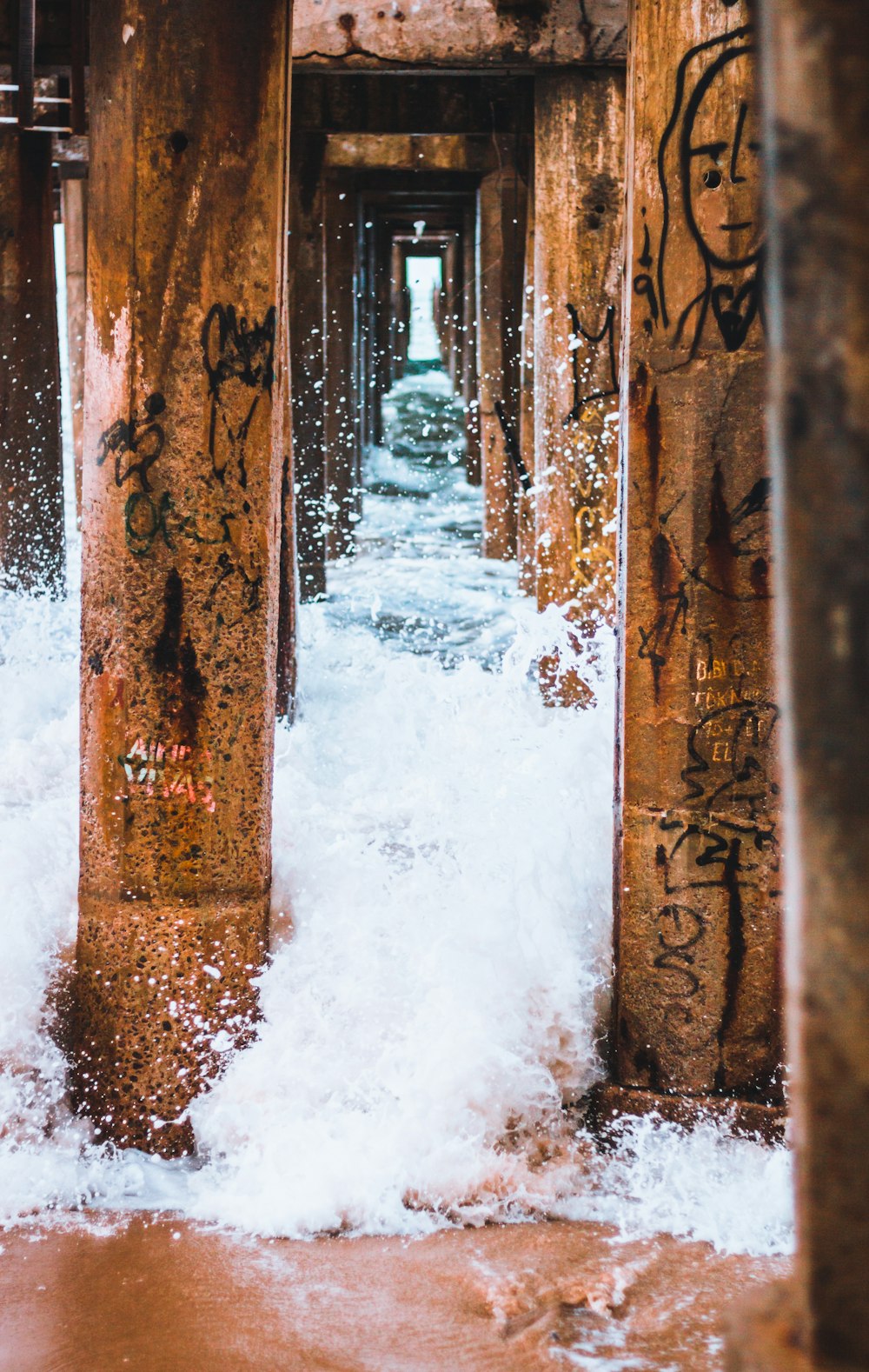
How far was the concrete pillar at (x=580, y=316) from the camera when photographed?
20.1ft

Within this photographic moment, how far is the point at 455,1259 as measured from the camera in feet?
9.29

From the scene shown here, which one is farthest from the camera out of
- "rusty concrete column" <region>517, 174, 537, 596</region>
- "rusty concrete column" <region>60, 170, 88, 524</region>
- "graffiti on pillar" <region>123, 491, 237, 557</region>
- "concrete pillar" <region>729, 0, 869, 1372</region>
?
"rusty concrete column" <region>60, 170, 88, 524</region>

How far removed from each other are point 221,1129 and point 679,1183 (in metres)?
1.33

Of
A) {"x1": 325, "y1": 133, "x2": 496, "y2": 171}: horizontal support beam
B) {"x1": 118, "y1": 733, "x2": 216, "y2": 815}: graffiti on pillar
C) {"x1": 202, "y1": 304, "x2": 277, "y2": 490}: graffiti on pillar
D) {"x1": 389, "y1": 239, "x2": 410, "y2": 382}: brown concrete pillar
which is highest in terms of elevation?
{"x1": 389, "y1": 239, "x2": 410, "y2": 382}: brown concrete pillar

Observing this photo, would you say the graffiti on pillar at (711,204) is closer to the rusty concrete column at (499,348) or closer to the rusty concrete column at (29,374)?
the rusty concrete column at (29,374)

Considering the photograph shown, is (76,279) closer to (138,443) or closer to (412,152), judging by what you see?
(412,152)

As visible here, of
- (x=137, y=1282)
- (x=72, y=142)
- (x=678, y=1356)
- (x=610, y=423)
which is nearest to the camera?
(x=678, y=1356)

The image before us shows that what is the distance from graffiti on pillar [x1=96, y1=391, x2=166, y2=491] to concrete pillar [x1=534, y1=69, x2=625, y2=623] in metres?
3.47

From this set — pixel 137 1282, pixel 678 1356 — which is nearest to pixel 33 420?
pixel 137 1282

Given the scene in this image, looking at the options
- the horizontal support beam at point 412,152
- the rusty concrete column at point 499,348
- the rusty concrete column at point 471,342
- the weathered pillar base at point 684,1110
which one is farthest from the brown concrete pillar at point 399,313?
the weathered pillar base at point 684,1110

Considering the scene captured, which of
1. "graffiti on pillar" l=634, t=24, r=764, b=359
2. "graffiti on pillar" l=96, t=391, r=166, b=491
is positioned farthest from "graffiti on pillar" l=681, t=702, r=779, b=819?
"graffiti on pillar" l=96, t=391, r=166, b=491

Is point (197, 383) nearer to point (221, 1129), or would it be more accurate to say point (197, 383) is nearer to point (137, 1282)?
point (221, 1129)

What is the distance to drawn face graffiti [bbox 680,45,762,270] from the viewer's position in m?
2.96

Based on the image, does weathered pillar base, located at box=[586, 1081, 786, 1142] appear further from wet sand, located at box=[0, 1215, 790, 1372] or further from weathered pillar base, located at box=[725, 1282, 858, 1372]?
weathered pillar base, located at box=[725, 1282, 858, 1372]
